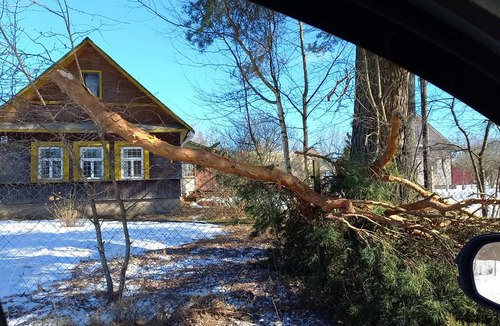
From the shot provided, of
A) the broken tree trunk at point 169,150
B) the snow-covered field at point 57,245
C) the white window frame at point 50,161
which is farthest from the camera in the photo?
the snow-covered field at point 57,245

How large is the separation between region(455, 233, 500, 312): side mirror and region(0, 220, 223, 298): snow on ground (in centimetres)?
562

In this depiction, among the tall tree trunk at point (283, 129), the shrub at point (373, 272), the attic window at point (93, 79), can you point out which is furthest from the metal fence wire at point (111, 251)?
the attic window at point (93, 79)

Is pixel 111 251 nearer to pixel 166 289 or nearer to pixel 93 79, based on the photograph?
pixel 166 289

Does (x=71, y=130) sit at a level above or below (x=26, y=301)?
above

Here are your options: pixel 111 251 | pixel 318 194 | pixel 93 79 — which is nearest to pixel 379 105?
pixel 318 194

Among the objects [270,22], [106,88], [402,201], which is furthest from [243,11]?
[106,88]

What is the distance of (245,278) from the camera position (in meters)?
6.24

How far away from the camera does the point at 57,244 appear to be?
9.53 metres

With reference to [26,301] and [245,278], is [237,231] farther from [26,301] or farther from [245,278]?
[26,301]

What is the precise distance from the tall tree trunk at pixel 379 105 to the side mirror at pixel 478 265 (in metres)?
5.23

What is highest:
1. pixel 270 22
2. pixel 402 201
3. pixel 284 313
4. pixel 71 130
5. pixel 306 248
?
pixel 270 22

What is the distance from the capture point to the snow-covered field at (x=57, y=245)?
6.46 meters

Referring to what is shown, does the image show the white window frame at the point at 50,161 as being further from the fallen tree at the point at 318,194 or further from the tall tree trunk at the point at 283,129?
the tall tree trunk at the point at 283,129

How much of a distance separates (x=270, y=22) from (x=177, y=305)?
619 cm
